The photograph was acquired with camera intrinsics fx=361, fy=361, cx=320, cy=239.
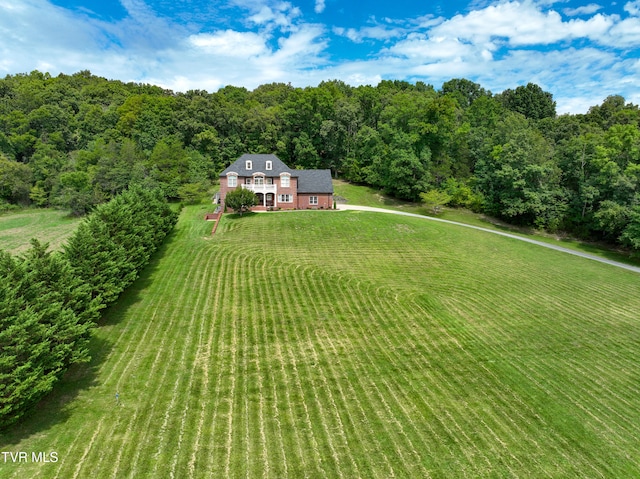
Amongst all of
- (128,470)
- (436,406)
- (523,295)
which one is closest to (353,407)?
(436,406)

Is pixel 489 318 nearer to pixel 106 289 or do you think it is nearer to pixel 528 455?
pixel 528 455

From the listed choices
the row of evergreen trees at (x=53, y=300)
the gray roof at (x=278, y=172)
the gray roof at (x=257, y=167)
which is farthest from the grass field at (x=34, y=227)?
the gray roof at (x=278, y=172)

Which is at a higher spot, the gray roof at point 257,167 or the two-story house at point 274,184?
the gray roof at point 257,167

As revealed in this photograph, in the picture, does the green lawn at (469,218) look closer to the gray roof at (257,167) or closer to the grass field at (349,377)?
the grass field at (349,377)

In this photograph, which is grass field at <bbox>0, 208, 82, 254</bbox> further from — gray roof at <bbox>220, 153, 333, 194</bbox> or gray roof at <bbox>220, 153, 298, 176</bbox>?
gray roof at <bbox>220, 153, 333, 194</bbox>

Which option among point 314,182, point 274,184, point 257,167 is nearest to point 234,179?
point 257,167
